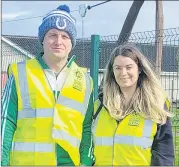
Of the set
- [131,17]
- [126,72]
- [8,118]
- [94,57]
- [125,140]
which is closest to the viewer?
[8,118]

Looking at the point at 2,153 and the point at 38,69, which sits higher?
the point at 38,69

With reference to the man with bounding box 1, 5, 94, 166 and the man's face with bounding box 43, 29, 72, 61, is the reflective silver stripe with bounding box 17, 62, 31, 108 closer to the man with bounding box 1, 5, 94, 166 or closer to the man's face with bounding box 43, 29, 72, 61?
the man with bounding box 1, 5, 94, 166

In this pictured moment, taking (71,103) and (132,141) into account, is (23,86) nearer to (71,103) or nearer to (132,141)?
(71,103)

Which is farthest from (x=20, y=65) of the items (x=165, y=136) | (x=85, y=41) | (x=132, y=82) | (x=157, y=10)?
(x=157, y=10)

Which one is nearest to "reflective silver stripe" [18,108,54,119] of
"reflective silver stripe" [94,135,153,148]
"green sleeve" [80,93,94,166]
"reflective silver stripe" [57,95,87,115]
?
"reflective silver stripe" [57,95,87,115]

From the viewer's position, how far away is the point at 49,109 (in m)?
2.77

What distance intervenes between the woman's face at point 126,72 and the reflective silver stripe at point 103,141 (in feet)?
1.31

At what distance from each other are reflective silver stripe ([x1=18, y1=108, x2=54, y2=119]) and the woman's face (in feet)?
1.87

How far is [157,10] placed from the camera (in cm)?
1319

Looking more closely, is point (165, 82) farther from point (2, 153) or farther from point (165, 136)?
point (2, 153)

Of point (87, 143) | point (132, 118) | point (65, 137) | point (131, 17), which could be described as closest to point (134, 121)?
point (132, 118)

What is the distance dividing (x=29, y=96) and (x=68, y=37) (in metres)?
0.50

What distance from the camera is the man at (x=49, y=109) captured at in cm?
275

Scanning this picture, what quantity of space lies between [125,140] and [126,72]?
48cm
